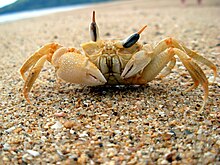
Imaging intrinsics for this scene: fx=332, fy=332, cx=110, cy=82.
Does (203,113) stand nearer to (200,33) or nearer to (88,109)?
(88,109)

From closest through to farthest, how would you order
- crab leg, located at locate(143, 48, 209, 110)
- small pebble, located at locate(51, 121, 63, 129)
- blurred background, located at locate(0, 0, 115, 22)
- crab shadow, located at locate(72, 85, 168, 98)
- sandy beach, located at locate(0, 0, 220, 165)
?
sandy beach, located at locate(0, 0, 220, 165) → small pebble, located at locate(51, 121, 63, 129) → crab leg, located at locate(143, 48, 209, 110) → crab shadow, located at locate(72, 85, 168, 98) → blurred background, located at locate(0, 0, 115, 22)

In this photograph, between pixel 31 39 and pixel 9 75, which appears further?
pixel 31 39

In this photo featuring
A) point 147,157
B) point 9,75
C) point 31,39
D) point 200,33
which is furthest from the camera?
point 31,39

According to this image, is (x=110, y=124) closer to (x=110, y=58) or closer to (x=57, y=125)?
(x=57, y=125)

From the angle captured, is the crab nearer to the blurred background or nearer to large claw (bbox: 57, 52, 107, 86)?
large claw (bbox: 57, 52, 107, 86)

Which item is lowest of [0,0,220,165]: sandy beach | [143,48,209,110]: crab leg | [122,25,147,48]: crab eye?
[0,0,220,165]: sandy beach

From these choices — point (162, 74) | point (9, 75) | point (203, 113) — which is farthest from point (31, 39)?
point (203, 113)

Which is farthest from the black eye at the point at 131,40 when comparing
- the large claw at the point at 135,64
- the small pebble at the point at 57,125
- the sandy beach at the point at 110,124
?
the small pebble at the point at 57,125

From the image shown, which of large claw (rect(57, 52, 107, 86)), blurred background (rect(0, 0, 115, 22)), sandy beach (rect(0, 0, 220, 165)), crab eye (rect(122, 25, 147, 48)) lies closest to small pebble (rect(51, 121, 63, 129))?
sandy beach (rect(0, 0, 220, 165))

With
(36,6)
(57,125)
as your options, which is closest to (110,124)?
(57,125)
